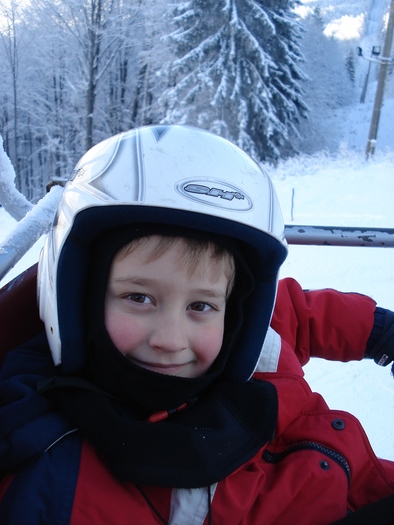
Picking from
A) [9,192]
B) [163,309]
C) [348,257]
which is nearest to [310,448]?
[163,309]

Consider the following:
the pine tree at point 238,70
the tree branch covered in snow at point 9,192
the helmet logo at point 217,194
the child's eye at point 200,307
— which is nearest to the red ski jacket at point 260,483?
Answer: the child's eye at point 200,307

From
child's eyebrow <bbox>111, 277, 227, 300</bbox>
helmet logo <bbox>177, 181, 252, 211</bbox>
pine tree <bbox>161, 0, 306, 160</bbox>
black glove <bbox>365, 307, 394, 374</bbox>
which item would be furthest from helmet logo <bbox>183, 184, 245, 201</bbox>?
pine tree <bbox>161, 0, 306, 160</bbox>

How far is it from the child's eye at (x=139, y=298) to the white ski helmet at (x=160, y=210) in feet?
0.56

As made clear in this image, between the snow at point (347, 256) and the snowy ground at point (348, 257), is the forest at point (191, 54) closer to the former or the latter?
the snow at point (347, 256)

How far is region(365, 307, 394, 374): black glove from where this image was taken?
1.55 m

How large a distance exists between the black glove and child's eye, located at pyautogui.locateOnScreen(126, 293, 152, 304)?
84 cm

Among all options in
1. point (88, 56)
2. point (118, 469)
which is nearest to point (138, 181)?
point (118, 469)

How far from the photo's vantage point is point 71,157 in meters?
22.5

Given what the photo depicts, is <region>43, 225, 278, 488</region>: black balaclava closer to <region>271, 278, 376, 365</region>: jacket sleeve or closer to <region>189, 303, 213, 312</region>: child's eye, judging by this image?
<region>189, 303, 213, 312</region>: child's eye

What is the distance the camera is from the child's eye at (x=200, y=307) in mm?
1169

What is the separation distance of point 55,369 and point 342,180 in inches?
379

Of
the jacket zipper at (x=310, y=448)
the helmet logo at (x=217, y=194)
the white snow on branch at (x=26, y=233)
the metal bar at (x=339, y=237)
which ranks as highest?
the helmet logo at (x=217, y=194)

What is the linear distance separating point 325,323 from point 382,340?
0.60 ft

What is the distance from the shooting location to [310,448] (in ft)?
3.90
